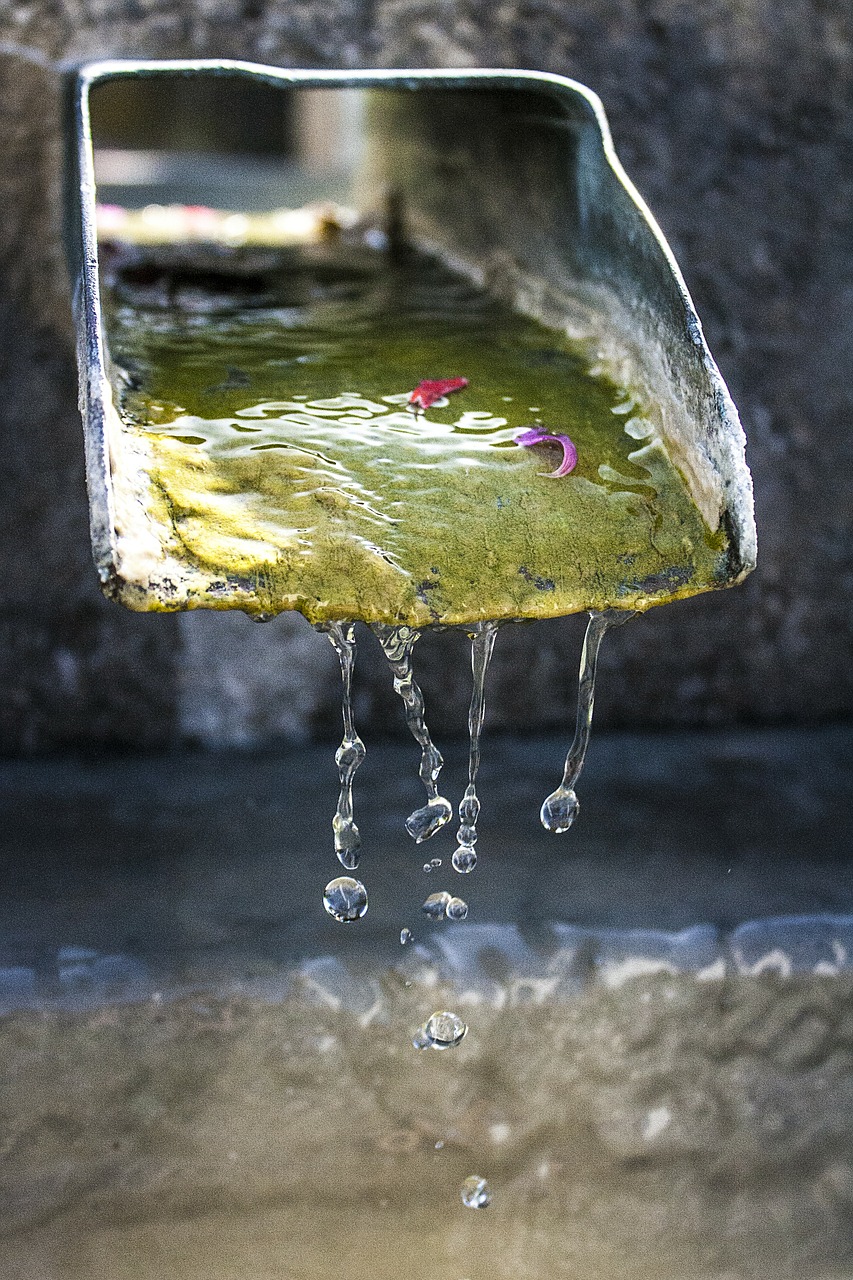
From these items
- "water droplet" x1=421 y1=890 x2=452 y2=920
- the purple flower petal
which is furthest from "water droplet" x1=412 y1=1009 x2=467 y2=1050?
the purple flower petal

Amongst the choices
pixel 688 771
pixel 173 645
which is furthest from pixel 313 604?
pixel 688 771

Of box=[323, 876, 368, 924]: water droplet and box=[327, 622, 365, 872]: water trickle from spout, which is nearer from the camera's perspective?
box=[327, 622, 365, 872]: water trickle from spout

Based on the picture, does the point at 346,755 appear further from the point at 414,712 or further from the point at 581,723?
the point at 581,723

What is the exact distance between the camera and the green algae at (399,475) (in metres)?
1.58

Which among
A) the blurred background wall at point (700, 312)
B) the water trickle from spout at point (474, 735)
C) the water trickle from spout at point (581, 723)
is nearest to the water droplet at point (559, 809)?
the water trickle from spout at point (581, 723)

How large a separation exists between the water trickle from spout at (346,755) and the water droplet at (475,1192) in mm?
510

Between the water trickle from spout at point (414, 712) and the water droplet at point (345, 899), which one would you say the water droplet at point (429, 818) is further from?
the water droplet at point (345, 899)

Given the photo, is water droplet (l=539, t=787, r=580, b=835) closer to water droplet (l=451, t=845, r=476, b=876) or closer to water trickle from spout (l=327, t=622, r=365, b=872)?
water droplet (l=451, t=845, r=476, b=876)

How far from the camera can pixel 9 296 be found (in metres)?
2.35

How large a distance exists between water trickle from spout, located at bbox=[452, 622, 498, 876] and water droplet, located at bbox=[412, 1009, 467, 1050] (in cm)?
24

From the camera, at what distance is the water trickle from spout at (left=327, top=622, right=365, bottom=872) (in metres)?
1.68

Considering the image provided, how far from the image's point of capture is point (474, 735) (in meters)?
1.91

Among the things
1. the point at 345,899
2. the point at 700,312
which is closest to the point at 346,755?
the point at 345,899

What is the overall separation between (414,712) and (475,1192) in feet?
2.46
